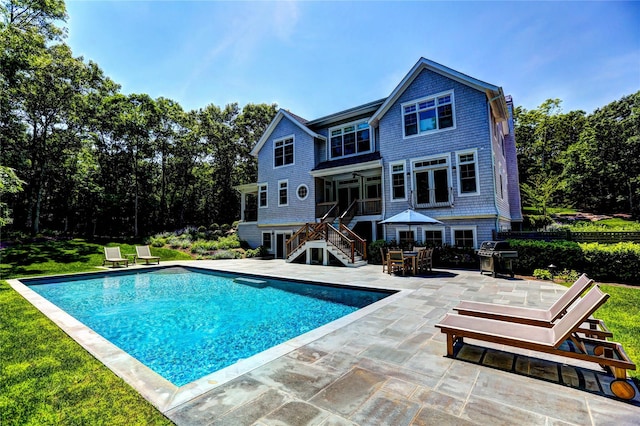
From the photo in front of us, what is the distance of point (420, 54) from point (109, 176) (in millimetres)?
34894

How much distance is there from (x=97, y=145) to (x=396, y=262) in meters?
34.6

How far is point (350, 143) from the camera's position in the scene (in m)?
18.7

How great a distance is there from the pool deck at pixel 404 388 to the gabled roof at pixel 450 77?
1328 centimetres

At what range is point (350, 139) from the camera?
18.8m

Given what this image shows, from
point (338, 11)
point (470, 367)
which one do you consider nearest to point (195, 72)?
point (338, 11)

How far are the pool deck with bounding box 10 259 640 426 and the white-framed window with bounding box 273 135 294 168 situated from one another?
17432mm

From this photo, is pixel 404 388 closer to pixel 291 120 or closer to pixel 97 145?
pixel 291 120

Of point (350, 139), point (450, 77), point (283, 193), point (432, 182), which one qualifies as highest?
point (450, 77)

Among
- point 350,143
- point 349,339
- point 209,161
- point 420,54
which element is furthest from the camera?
point 209,161

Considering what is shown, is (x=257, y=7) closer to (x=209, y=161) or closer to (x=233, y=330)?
(x=233, y=330)

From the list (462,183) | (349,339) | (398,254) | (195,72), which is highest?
(195,72)

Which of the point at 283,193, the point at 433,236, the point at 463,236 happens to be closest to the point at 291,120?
the point at 283,193

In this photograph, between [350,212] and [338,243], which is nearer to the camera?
[338,243]

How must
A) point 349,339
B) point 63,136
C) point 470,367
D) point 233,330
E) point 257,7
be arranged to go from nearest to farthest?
point 470,367, point 349,339, point 233,330, point 257,7, point 63,136
